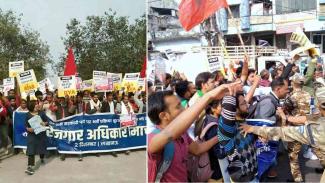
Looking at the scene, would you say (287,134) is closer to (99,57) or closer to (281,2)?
(281,2)

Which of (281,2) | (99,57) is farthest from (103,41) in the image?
(281,2)

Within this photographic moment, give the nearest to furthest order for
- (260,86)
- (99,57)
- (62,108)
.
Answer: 1. (260,86)
2. (62,108)
3. (99,57)

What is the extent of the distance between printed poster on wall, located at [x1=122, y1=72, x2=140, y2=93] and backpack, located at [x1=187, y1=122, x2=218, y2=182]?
8.73m

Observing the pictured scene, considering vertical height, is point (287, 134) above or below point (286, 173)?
above

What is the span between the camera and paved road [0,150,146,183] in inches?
275

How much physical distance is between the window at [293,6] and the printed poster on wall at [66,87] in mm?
5162

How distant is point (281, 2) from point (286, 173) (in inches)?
128

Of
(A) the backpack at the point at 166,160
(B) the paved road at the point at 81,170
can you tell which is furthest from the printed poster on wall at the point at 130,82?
(A) the backpack at the point at 166,160

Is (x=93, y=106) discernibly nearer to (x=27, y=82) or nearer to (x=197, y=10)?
(x=27, y=82)

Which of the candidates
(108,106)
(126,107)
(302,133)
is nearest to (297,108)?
(302,133)

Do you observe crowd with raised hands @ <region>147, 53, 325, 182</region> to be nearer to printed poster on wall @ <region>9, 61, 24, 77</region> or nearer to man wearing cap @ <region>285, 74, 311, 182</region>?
man wearing cap @ <region>285, 74, 311, 182</region>

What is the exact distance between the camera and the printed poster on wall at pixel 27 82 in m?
10.2

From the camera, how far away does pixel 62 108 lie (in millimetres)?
9422

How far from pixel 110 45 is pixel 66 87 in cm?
1093
